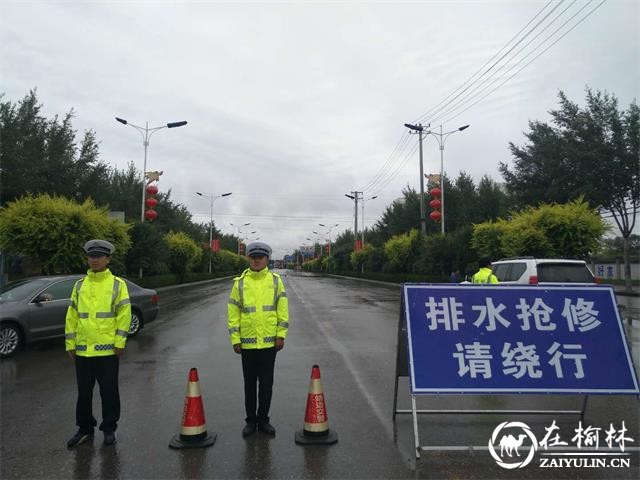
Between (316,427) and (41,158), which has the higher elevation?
(41,158)

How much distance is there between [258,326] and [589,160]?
2815 centimetres

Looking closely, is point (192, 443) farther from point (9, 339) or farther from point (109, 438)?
point (9, 339)

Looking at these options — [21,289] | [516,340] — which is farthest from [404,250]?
[516,340]

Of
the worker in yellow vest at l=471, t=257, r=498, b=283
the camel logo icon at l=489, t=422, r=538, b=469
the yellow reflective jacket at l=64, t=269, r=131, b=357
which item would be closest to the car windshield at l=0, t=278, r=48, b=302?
the yellow reflective jacket at l=64, t=269, r=131, b=357

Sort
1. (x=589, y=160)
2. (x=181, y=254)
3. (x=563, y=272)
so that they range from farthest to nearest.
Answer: (x=181, y=254) → (x=589, y=160) → (x=563, y=272)

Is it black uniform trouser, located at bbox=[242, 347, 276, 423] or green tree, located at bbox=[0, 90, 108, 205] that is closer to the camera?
black uniform trouser, located at bbox=[242, 347, 276, 423]

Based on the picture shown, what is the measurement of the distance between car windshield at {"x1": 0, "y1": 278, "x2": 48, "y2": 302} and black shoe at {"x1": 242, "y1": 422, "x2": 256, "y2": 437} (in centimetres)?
629

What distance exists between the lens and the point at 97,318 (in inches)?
172

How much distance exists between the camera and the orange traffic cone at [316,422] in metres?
4.42

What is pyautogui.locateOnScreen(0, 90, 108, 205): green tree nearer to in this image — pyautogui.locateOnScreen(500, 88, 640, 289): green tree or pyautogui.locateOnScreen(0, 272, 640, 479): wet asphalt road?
pyautogui.locateOnScreen(0, 272, 640, 479): wet asphalt road

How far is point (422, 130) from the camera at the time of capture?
3438 cm

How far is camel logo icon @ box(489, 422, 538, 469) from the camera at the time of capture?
159 inches

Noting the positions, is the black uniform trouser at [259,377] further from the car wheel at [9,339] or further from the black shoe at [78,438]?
the car wheel at [9,339]

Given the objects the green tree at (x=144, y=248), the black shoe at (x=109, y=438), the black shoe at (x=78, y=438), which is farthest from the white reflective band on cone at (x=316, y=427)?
the green tree at (x=144, y=248)
